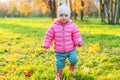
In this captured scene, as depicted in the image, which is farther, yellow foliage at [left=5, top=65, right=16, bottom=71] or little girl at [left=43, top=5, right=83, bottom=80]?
yellow foliage at [left=5, top=65, right=16, bottom=71]

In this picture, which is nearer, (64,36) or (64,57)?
(64,36)

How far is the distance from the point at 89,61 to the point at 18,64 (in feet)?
5.51

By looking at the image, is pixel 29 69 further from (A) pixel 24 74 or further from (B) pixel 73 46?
(B) pixel 73 46

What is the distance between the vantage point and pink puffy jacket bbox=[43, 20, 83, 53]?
5348 mm

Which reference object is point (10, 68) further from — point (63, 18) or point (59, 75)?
point (63, 18)

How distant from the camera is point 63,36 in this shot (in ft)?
17.5

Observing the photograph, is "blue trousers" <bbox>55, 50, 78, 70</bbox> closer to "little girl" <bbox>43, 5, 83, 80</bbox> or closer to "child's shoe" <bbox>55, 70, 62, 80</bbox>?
"little girl" <bbox>43, 5, 83, 80</bbox>

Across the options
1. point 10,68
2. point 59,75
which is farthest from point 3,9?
point 59,75

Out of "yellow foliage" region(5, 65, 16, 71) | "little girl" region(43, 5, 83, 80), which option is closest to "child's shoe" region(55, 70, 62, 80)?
"little girl" region(43, 5, 83, 80)

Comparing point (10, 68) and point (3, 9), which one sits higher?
point (10, 68)

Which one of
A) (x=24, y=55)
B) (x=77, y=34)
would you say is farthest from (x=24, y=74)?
(x=24, y=55)

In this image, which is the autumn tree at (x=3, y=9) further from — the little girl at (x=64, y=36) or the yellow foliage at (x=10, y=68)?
the little girl at (x=64, y=36)

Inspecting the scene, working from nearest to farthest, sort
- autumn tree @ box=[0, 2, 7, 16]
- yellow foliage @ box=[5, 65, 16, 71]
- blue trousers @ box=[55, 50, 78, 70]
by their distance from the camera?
blue trousers @ box=[55, 50, 78, 70]
yellow foliage @ box=[5, 65, 16, 71]
autumn tree @ box=[0, 2, 7, 16]

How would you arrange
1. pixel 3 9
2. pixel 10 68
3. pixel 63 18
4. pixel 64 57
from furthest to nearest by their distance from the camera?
pixel 3 9 → pixel 10 68 → pixel 64 57 → pixel 63 18
